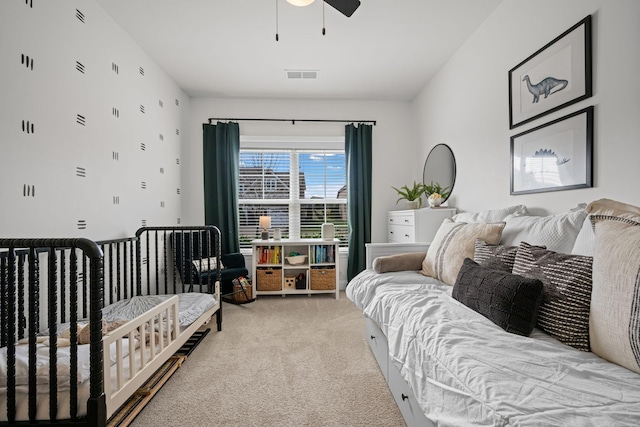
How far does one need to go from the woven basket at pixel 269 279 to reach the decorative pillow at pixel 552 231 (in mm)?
2550

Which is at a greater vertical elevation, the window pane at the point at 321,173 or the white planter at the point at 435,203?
the window pane at the point at 321,173

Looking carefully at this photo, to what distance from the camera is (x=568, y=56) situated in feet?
5.67

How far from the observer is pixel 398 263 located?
2268mm

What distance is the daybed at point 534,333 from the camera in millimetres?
741

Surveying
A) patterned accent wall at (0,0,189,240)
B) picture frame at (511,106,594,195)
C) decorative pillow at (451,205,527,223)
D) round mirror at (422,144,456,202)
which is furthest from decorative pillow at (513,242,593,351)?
patterned accent wall at (0,0,189,240)

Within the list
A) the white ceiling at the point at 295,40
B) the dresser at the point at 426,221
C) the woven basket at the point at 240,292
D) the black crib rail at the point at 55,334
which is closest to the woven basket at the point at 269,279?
the woven basket at the point at 240,292

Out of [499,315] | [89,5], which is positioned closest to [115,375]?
[499,315]

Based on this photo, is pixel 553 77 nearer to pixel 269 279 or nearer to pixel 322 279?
pixel 322 279

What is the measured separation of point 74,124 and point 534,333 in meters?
2.74

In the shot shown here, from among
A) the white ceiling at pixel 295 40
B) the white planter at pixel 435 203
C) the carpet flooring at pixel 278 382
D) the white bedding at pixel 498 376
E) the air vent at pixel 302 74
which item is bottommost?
the carpet flooring at pixel 278 382

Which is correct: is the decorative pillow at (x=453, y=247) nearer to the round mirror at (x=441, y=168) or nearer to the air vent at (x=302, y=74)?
the round mirror at (x=441, y=168)

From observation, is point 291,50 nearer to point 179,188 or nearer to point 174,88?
point 174,88

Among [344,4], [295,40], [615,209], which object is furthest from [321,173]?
[615,209]

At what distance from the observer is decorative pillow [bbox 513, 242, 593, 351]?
1.03 meters
